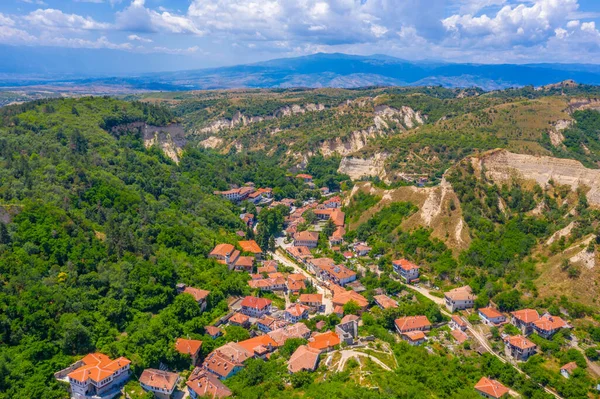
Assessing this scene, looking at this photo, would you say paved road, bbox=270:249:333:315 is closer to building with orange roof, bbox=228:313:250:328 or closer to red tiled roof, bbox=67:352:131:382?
building with orange roof, bbox=228:313:250:328

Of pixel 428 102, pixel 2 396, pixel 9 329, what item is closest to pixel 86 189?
pixel 9 329

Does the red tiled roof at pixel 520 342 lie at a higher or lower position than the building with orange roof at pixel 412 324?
lower

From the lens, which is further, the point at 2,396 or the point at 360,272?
the point at 360,272

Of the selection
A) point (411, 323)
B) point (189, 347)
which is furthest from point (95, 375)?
point (411, 323)

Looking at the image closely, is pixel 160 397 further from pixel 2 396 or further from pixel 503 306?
pixel 503 306

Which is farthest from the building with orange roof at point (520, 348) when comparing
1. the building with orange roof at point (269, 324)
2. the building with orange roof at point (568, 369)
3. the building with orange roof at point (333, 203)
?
the building with orange roof at point (333, 203)

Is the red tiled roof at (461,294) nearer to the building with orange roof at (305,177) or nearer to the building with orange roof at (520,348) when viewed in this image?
the building with orange roof at (520,348)

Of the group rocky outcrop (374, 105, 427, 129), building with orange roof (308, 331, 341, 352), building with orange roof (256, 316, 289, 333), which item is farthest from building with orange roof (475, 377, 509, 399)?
rocky outcrop (374, 105, 427, 129)

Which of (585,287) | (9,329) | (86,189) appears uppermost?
(86,189)
